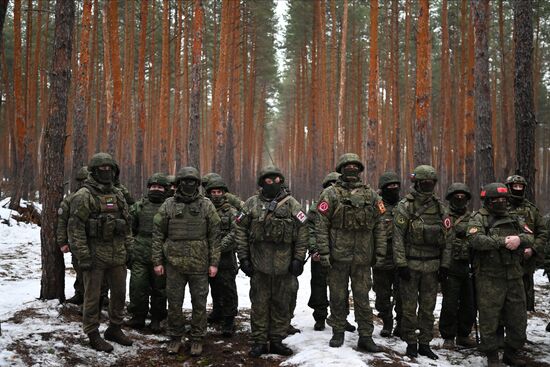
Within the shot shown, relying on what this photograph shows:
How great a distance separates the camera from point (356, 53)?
90.6 ft

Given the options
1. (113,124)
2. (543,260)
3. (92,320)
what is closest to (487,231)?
(543,260)

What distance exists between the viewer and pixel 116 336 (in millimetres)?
5285

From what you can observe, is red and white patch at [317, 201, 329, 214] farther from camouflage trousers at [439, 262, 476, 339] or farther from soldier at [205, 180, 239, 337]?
camouflage trousers at [439, 262, 476, 339]

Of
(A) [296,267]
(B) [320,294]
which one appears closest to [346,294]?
(A) [296,267]

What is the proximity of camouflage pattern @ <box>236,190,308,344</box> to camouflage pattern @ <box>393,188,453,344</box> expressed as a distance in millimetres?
1281

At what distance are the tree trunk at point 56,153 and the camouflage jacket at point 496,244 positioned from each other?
5.88m

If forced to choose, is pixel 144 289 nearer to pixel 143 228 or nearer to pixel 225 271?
pixel 143 228

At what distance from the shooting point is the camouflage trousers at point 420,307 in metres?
5.16

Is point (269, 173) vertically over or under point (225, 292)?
over

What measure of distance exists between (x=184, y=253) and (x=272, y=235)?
3.80ft

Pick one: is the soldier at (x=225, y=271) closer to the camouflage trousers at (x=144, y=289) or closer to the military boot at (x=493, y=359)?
the camouflage trousers at (x=144, y=289)

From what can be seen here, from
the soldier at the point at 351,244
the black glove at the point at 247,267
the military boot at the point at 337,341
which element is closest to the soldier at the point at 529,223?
the soldier at the point at 351,244

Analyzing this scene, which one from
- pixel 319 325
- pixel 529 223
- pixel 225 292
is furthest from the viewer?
pixel 319 325

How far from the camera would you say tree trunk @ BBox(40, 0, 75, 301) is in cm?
609
